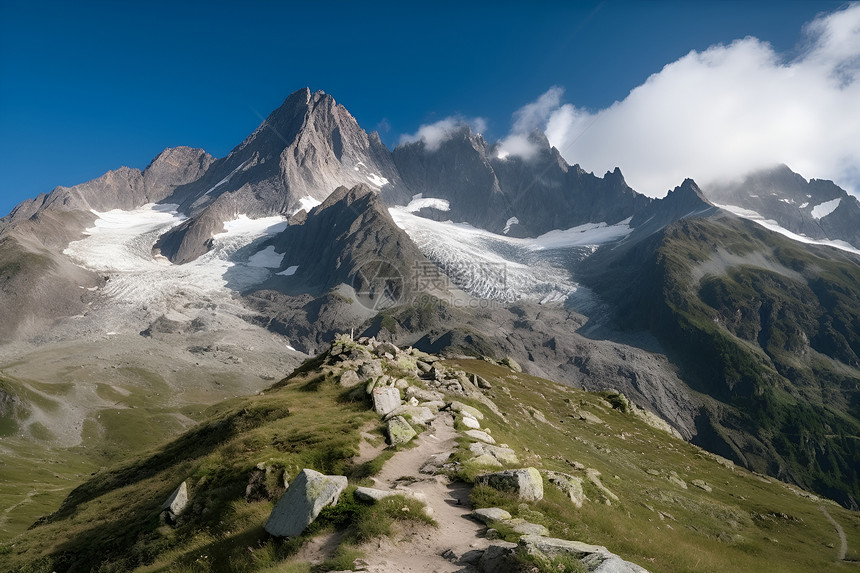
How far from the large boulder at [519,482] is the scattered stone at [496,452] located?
3.81 metres

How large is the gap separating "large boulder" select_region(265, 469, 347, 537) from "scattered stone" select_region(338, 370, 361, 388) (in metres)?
21.3

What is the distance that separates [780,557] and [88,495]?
56.1 m

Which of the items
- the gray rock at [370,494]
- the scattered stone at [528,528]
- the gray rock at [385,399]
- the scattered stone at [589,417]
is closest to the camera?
the scattered stone at [528,528]

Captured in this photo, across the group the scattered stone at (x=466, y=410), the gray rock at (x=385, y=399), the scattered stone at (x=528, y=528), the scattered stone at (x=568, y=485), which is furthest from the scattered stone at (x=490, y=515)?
the scattered stone at (x=466, y=410)

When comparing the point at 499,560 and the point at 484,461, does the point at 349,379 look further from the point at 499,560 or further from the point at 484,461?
the point at 499,560

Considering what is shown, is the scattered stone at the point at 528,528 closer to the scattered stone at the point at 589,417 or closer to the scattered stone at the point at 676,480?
the scattered stone at the point at 676,480

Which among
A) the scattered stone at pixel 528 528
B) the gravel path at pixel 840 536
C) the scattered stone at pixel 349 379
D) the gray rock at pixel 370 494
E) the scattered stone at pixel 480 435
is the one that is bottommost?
the gravel path at pixel 840 536

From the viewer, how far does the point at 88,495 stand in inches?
1437

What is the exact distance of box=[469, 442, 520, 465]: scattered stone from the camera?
2522 cm

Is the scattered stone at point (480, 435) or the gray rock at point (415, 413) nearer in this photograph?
the scattered stone at point (480, 435)

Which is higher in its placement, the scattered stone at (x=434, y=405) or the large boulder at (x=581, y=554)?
the scattered stone at (x=434, y=405)

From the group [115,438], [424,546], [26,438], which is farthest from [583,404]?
[26,438]

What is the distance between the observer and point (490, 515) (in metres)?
17.3

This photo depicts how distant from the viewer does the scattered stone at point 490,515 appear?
17188 mm
